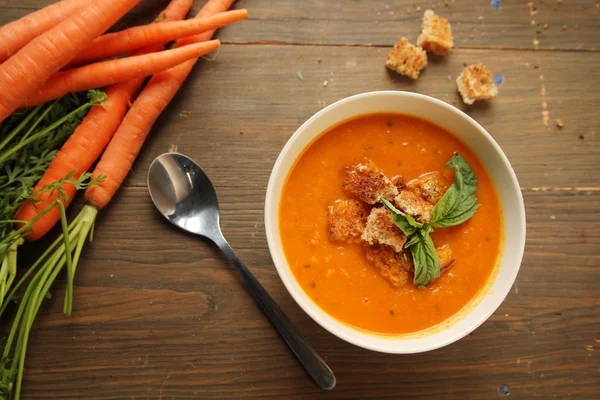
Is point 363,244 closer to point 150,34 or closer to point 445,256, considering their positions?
point 445,256

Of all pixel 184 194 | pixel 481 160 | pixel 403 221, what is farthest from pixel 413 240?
pixel 184 194

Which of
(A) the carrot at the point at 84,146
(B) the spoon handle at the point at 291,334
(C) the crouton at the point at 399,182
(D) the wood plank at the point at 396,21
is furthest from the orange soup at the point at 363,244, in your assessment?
(A) the carrot at the point at 84,146

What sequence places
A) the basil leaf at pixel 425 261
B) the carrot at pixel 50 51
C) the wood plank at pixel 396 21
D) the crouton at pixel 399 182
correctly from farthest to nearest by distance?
the wood plank at pixel 396 21, the carrot at pixel 50 51, the crouton at pixel 399 182, the basil leaf at pixel 425 261

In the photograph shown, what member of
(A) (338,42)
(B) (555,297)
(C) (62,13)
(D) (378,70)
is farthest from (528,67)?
(C) (62,13)

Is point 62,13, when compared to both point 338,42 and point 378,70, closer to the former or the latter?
point 338,42

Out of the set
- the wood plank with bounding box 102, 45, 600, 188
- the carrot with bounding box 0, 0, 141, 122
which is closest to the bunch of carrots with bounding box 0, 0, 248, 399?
the carrot with bounding box 0, 0, 141, 122

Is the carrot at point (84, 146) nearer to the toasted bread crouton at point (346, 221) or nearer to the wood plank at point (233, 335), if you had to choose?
the wood plank at point (233, 335)
